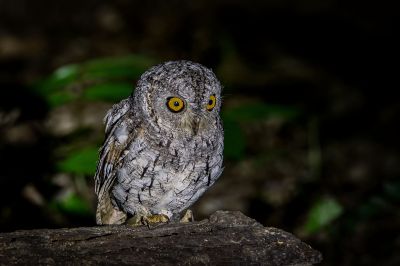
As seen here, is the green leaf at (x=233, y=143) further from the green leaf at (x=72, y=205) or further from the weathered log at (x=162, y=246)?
the weathered log at (x=162, y=246)

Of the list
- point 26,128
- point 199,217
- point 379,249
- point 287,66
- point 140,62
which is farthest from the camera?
point 287,66

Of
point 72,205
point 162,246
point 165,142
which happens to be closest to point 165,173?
point 165,142

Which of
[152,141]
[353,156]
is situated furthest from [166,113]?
[353,156]

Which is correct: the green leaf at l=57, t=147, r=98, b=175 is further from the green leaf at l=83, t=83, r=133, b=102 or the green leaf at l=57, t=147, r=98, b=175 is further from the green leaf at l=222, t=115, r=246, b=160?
the green leaf at l=222, t=115, r=246, b=160

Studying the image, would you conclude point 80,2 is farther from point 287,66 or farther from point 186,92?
point 186,92

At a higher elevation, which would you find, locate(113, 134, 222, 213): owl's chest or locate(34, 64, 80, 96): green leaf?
locate(34, 64, 80, 96): green leaf

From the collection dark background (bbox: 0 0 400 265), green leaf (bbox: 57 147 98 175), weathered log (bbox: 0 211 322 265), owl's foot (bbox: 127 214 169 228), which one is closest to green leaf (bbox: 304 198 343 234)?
dark background (bbox: 0 0 400 265)
